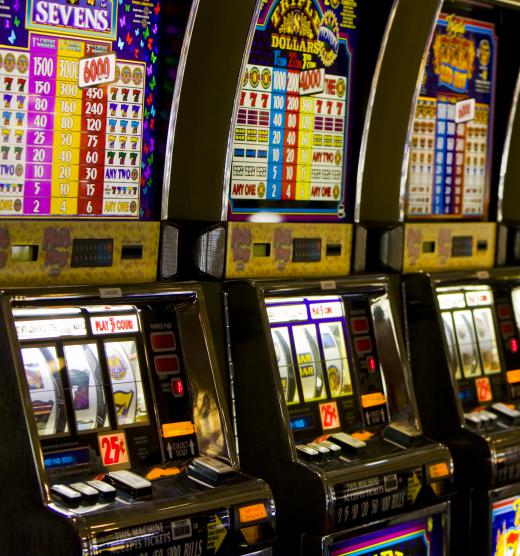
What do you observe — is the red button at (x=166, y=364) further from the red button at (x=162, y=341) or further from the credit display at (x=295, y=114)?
the credit display at (x=295, y=114)

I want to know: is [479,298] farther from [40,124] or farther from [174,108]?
[40,124]

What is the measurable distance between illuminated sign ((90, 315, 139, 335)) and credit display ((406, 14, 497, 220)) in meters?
1.76

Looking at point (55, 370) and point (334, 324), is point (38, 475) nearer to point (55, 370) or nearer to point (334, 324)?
point (55, 370)

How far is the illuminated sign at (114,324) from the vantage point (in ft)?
10.1

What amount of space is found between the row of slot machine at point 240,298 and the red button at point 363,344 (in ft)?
0.06

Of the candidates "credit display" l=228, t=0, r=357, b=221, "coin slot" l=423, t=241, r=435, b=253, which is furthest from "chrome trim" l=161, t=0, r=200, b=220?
"coin slot" l=423, t=241, r=435, b=253

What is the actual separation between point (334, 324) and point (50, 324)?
1179 millimetres

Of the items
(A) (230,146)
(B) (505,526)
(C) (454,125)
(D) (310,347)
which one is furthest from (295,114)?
(B) (505,526)

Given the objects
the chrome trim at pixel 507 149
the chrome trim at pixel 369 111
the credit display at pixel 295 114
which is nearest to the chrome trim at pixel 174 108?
the credit display at pixel 295 114

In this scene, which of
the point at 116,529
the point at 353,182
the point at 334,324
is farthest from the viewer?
the point at 353,182

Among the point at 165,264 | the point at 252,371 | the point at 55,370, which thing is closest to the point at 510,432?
the point at 252,371

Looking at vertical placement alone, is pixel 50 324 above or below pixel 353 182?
below

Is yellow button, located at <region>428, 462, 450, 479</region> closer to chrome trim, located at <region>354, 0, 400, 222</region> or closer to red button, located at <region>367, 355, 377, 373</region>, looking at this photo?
red button, located at <region>367, 355, 377, 373</region>

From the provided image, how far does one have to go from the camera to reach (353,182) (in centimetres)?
412
